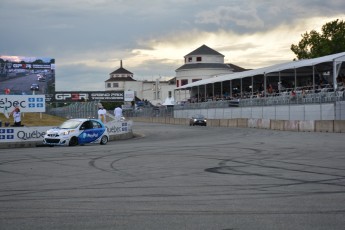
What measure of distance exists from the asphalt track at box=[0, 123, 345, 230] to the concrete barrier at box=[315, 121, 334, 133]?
1840 cm

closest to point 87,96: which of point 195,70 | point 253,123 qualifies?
point 195,70

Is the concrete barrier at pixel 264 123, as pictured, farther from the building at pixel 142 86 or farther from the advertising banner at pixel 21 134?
the building at pixel 142 86

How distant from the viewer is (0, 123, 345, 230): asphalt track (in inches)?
320

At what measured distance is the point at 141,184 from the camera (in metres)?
12.2

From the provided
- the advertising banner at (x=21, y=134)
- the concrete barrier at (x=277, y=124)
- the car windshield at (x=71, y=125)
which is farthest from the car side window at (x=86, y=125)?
the concrete barrier at (x=277, y=124)

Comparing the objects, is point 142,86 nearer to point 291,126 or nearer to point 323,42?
point 323,42

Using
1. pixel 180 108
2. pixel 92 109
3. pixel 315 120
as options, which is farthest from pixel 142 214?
pixel 180 108

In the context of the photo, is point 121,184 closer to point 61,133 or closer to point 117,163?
point 117,163

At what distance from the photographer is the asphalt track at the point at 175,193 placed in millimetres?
8141

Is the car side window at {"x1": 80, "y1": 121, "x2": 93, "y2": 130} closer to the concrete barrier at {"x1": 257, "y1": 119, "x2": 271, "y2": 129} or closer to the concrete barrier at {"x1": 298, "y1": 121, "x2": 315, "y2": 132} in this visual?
the concrete barrier at {"x1": 298, "y1": 121, "x2": 315, "y2": 132}

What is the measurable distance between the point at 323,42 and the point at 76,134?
6799 cm

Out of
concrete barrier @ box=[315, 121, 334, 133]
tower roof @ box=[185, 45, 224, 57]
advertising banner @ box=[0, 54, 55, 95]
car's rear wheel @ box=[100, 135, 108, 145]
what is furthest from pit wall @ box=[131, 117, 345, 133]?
tower roof @ box=[185, 45, 224, 57]

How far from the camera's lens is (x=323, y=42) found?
290ft

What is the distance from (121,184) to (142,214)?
3636mm
